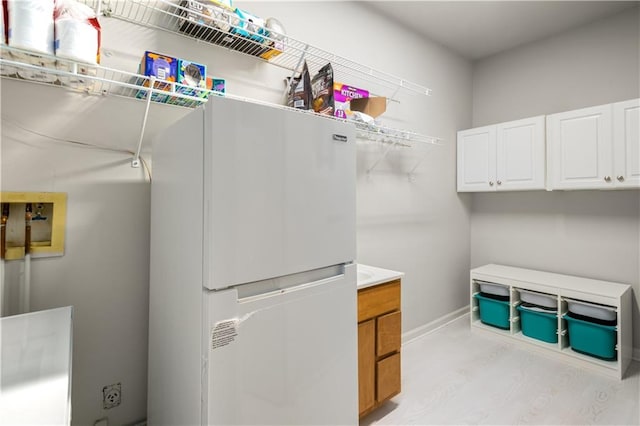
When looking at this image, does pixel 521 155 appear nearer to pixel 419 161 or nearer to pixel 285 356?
pixel 419 161

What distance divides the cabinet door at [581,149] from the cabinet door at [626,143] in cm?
4

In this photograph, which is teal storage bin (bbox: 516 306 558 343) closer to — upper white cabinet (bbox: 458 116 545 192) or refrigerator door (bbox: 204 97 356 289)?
upper white cabinet (bbox: 458 116 545 192)

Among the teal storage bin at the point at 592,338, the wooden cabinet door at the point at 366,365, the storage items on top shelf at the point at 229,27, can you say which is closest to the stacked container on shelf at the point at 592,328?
the teal storage bin at the point at 592,338

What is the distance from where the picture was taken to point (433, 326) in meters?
2.98

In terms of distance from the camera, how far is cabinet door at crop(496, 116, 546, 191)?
266 cm

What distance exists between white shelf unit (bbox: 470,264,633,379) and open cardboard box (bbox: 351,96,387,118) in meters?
1.82

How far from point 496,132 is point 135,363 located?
3.27 metres

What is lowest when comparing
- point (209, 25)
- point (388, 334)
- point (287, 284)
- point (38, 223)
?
point (388, 334)

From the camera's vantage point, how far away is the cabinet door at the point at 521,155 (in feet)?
8.71

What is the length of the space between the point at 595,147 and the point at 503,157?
2.14 feet

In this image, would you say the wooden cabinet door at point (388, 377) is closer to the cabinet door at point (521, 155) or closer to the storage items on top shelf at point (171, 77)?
the storage items on top shelf at point (171, 77)

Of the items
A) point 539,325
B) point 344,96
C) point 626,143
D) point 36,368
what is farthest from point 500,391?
point 36,368

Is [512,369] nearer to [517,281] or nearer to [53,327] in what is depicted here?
[517,281]

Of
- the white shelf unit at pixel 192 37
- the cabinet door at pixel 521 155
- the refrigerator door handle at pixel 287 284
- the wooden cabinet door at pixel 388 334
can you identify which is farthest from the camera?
the cabinet door at pixel 521 155
